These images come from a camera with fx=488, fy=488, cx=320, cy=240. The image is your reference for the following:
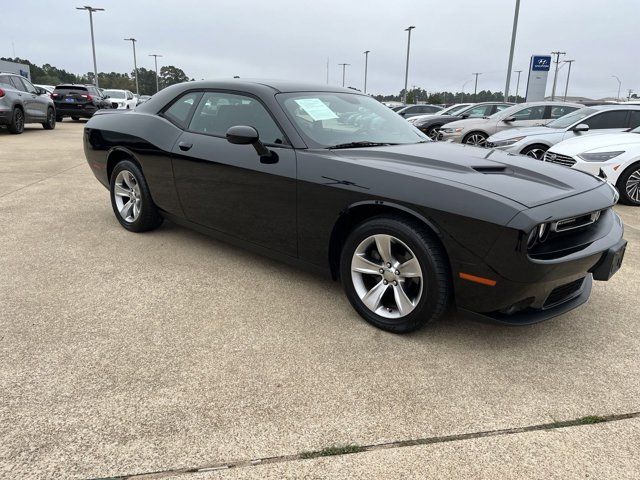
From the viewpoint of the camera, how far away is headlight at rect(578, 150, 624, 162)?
666 centimetres

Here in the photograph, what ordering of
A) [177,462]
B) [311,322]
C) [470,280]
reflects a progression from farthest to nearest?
[311,322]
[470,280]
[177,462]

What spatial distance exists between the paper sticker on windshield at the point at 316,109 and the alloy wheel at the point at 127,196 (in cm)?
188

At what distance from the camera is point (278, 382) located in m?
2.39

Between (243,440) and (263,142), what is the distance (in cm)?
206

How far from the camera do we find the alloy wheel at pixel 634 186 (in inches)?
262

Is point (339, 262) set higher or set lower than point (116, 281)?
higher

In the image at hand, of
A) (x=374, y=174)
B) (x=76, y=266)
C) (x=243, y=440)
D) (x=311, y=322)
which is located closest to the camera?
(x=243, y=440)

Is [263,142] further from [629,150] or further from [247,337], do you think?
[629,150]

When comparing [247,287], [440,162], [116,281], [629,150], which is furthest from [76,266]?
[629,150]

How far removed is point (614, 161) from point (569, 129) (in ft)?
5.95

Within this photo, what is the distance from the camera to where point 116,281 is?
11.7 feet

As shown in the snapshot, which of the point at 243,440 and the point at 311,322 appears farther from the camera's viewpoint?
the point at 311,322

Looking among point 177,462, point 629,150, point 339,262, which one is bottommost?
point 177,462

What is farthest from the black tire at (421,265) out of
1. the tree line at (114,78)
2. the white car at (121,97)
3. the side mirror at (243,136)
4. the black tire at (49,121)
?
the tree line at (114,78)
